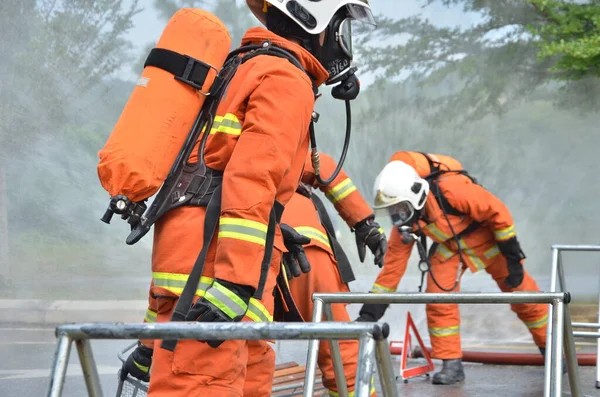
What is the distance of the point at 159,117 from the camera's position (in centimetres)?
276

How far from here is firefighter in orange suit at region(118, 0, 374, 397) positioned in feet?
8.49

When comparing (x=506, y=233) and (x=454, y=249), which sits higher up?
(x=506, y=233)

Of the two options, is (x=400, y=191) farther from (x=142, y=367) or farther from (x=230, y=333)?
(x=230, y=333)

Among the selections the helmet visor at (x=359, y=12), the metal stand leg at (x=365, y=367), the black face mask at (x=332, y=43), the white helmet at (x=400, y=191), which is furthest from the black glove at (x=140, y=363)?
the white helmet at (x=400, y=191)

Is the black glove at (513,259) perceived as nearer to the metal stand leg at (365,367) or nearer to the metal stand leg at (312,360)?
the metal stand leg at (312,360)

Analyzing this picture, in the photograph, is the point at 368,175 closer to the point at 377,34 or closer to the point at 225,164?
the point at 377,34

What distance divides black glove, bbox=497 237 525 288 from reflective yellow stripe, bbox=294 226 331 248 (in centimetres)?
235

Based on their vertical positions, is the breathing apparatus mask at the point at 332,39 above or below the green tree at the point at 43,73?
below

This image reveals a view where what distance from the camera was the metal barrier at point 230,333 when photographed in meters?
1.68

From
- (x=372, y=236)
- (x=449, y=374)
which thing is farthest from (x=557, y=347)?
(x=449, y=374)

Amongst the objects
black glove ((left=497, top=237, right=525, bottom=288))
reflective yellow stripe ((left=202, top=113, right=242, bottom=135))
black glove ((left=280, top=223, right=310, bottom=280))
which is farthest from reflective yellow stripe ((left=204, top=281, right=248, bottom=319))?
black glove ((left=497, top=237, right=525, bottom=288))

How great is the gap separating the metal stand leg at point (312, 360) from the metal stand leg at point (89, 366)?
970 millimetres

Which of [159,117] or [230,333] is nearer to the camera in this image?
[230,333]

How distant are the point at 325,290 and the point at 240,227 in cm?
175
